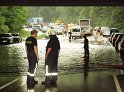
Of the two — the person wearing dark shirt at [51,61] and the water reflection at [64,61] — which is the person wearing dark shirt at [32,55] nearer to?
the person wearing dark shirt at [51,61]

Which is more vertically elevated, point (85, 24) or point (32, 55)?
point (85, 24)

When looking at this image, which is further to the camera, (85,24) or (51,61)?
(85,24)

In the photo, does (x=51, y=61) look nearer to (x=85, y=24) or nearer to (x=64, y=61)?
(x=64, y=61)

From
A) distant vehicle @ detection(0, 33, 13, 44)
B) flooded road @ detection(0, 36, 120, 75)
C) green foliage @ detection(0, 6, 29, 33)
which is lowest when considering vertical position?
flooded road @ detection(0, 36, 120, 75)

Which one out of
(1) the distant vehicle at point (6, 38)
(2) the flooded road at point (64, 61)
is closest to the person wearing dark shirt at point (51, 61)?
(2) the flooded road at point (64, 61)

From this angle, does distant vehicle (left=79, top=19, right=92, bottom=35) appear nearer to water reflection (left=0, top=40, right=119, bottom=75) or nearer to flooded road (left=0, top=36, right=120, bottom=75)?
flooded road (left=0, top=36, right=120, bottom=75)

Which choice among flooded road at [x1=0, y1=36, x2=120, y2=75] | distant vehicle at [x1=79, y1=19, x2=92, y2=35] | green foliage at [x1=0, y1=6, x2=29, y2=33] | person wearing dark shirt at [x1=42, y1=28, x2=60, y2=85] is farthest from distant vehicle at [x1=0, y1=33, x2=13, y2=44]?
person wearing dark shirt at [x1=42, y1=28, x2=60, y2=85]

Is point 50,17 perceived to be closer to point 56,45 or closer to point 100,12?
point 100,12

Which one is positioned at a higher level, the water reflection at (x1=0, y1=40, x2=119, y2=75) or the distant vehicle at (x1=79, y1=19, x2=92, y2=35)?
the distant vehicle at (x1=79, y1=19, x2=92, y2=35)

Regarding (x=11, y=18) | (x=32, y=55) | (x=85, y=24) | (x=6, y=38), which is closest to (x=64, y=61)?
(x=32, y=55)

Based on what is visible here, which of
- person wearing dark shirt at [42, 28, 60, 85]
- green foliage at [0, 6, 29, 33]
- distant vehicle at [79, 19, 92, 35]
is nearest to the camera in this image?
person wearing dark shirt at [42, 28, 60, 85]

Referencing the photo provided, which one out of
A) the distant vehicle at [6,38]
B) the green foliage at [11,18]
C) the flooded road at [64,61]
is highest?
the green foliage at [11,18]

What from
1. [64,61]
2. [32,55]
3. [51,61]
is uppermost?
[32,55]

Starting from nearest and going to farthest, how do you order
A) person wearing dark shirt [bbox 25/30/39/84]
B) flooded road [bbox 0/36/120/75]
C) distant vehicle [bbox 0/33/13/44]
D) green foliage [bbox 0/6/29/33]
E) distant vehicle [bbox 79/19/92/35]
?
person wearing dark shirt [bbox 25/30/39/84], flooded road [bbox 0/36/120/75], distant vehicle [bbox 0/33/13/44], green foliage [bbox 0/6/29/33], distant vehicle [bbox 79/19/92/35]
